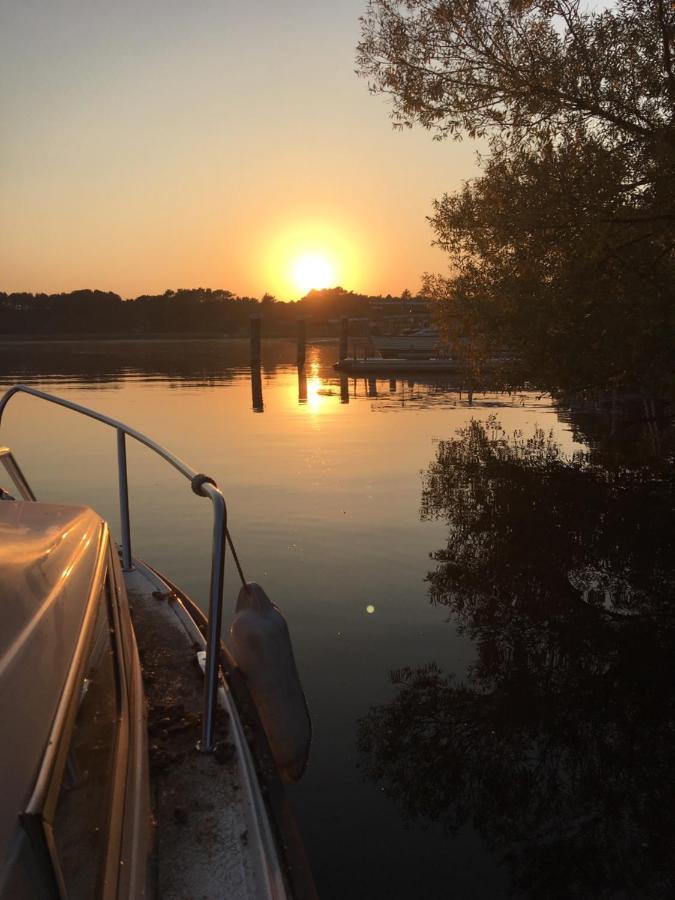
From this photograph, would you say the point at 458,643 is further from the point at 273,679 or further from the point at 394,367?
the point at 394,367

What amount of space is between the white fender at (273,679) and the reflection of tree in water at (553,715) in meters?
1.18

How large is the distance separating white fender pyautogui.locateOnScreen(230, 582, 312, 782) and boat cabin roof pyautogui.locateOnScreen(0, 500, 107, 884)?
102cm

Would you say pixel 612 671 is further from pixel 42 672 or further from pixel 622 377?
pixel 622 377

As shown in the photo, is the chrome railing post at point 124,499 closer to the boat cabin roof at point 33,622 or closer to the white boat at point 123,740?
the white boat at point 123,740

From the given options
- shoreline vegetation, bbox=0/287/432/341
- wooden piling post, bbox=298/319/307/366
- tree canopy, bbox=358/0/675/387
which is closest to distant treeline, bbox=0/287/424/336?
shoreline vegetation, bbox=0/287/432/341

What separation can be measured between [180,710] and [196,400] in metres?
27.3

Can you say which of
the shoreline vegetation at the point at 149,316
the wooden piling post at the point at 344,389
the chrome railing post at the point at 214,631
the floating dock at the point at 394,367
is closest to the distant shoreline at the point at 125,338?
the shoreline vegetation at the point at 149,316

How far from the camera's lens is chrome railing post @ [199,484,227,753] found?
296 cm

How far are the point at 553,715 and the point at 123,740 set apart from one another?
3686mm

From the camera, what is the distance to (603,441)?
18.8 metres

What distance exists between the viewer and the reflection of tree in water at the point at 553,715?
13.1 feet

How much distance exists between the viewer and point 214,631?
9.71 feet

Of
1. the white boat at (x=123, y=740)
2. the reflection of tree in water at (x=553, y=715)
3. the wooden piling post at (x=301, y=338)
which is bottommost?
the reflection of tree in water at (x=553, y=715)

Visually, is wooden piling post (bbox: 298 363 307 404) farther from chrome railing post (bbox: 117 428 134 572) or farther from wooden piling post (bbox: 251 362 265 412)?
chrome railing post (bbox: 117 428 134 572)
